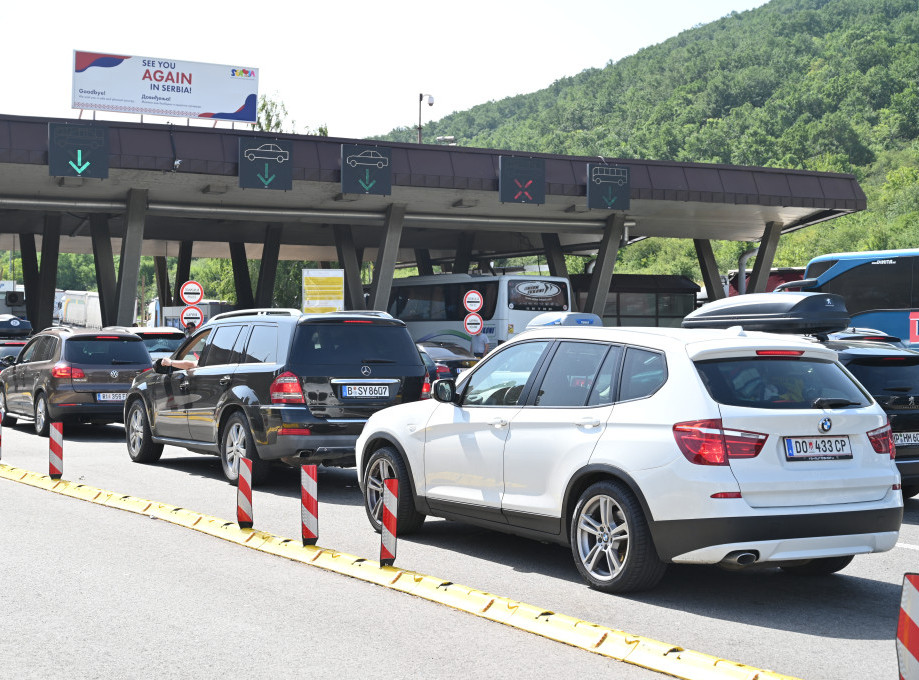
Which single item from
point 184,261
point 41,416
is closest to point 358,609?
point 41,416

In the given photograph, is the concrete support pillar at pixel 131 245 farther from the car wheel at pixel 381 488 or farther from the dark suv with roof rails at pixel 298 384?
the car wheel at pixel 381 488

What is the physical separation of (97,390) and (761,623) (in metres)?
13.8

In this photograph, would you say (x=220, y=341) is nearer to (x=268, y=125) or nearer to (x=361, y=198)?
(x=361, y=198)

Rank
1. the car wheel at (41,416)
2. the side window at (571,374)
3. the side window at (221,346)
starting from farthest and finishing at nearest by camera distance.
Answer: the car wheel at (41,416) < the side window at (221,346) < the side window at (571,374)

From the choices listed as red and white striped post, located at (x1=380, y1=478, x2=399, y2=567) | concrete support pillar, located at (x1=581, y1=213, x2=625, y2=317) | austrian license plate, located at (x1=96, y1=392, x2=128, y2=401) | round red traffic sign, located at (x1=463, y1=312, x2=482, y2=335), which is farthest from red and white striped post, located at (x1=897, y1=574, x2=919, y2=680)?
concrete support pillar, located at (x1=581, y1=213, x2=625, y2=317)

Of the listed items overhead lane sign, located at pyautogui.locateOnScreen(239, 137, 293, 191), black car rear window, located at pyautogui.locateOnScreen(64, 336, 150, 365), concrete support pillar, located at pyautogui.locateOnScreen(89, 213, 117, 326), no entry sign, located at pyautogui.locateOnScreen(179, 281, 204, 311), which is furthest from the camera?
concrete support pillar, located at pyautogui.locateOnScreen(89, 213, 117, 326)

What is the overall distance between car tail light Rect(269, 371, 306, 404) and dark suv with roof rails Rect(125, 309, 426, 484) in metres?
0.01

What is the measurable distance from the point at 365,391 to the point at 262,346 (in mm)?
1213

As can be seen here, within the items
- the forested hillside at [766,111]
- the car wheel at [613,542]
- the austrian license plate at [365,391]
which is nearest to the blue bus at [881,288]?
the austrian license plate at [365,391]

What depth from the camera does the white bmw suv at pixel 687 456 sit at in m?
6.55

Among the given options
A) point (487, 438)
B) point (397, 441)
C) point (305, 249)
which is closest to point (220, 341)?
point (397, 441)

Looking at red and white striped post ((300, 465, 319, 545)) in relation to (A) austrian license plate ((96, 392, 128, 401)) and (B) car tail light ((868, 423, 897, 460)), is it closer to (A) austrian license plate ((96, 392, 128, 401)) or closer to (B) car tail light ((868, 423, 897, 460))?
(B) car tail light ((868, 423, 897, 460))

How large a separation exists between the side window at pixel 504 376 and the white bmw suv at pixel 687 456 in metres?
0.04

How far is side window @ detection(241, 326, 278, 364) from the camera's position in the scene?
467 inches
